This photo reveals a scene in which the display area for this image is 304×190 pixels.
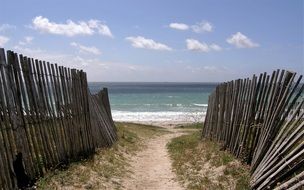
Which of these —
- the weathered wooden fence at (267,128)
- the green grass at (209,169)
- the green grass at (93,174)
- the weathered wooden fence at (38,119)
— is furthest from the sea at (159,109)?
the weathered wooden fence at (38,119)

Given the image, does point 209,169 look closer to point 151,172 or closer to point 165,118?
point 151,172

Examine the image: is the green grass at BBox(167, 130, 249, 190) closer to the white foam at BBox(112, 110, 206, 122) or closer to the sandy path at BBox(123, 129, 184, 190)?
the sandy path at BBox(123, 129, 184, 190)

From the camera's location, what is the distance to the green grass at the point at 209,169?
9.45 m

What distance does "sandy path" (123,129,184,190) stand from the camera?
35.6 ft

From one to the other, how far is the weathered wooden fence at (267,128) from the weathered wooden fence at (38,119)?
416 cm

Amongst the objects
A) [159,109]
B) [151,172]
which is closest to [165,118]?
[159,109]

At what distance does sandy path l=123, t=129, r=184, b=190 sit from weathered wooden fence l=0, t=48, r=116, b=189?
5.16ft

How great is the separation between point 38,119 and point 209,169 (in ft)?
14.7

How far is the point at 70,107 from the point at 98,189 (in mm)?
2834

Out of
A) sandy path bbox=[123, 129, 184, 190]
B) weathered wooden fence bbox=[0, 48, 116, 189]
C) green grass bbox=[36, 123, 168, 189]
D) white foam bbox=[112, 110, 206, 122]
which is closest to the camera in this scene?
weathered wooden fence bbox=[0, 48, 116, 189]

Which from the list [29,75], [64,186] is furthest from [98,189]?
[29,75]

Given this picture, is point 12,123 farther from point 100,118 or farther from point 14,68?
point 100,118

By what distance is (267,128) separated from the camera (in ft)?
29.4

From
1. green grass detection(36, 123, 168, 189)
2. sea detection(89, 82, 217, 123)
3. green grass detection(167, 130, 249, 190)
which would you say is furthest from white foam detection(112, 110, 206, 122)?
green grass detection(36, 123, 168, 189)
